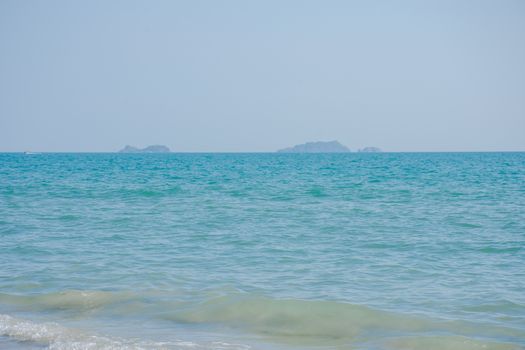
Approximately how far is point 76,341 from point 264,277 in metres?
4.11

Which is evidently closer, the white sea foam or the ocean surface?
the white sea foam

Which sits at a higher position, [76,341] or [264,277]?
[264,277]

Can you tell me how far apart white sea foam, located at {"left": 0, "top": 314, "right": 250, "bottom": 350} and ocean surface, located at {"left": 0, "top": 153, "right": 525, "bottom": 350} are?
0.9 inches

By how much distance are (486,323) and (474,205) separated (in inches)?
540

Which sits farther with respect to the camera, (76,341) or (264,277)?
(264,277)

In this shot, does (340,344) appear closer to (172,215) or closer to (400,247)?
(400,247)

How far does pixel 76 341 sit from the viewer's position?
7172 millimetres

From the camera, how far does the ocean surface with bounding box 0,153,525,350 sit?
7.67m

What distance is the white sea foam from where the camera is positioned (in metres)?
6.99

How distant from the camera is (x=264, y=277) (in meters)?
10.7

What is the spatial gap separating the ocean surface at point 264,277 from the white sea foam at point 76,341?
0.9 inches

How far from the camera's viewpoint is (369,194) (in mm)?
25672

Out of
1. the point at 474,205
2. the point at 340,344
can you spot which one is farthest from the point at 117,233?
the point at 474,205

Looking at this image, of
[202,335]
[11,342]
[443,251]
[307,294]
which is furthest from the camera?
[443,251]
